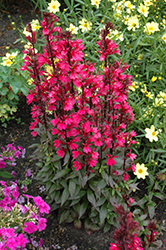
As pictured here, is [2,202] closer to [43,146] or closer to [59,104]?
[43,146]

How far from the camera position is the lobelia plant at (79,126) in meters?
1.92

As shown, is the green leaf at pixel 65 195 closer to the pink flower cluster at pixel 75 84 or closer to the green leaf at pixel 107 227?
the pink flower cluster at pixel 75 84

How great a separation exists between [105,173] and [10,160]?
1.31 metres

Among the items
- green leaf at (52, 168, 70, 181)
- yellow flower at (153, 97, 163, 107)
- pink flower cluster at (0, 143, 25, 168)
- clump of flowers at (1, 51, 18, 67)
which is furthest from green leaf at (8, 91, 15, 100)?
yellow flower at (153, 97, 163, 107)

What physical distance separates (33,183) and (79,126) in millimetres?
1178

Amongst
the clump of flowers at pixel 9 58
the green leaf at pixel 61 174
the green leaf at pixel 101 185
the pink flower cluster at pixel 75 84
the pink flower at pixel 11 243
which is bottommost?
Result: the pink flower at pixel 11 243

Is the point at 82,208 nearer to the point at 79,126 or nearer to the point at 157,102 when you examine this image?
the point at 79,126

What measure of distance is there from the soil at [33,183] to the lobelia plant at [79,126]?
0.42 feet

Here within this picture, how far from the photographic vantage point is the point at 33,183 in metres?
3.19

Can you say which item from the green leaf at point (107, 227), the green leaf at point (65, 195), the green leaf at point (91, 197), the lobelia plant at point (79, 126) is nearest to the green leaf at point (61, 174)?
the lobelia plant at point (79, 126)

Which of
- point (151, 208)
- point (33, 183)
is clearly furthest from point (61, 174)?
point (151, 208)

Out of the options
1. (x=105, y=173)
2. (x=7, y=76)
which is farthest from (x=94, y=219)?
(x=7, y=76)

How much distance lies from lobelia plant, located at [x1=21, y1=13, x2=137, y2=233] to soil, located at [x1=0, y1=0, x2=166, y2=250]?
0.13 metres

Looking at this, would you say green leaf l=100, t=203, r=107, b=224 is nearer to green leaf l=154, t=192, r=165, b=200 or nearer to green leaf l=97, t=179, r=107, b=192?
green leaf l=97, t=179, r=107, b=192
